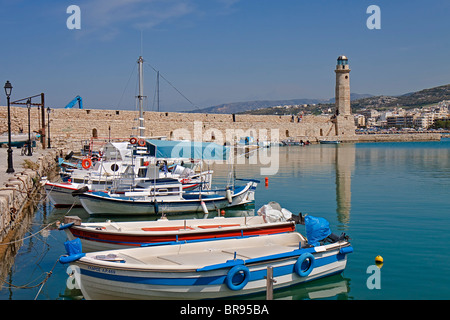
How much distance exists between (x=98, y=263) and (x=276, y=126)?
49344 mm

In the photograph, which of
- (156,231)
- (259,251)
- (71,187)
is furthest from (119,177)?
(259,251)

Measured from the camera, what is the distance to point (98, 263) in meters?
5.98

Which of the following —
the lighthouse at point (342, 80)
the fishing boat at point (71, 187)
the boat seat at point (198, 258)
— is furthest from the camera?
the lighthouse at point (342, 80)

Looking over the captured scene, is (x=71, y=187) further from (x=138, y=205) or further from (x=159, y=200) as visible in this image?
(x=159, y=200)

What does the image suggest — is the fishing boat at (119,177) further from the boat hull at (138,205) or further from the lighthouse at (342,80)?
the lighthouse at (342,80)

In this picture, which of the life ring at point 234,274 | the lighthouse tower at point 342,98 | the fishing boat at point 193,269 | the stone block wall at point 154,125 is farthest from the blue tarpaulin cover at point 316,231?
the lighthouse tower at point 342,98

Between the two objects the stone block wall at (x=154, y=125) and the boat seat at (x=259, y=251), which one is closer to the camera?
the boat seat at (x=259, y=251)

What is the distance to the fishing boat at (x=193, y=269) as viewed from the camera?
593 cm

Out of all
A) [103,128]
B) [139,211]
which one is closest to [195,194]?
[139,211]

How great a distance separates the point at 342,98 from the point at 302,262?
5390 cm

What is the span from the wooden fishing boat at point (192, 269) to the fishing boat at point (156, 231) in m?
0.58

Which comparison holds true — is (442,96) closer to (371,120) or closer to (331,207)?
(371,120)

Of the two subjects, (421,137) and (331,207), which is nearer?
(331,207)
